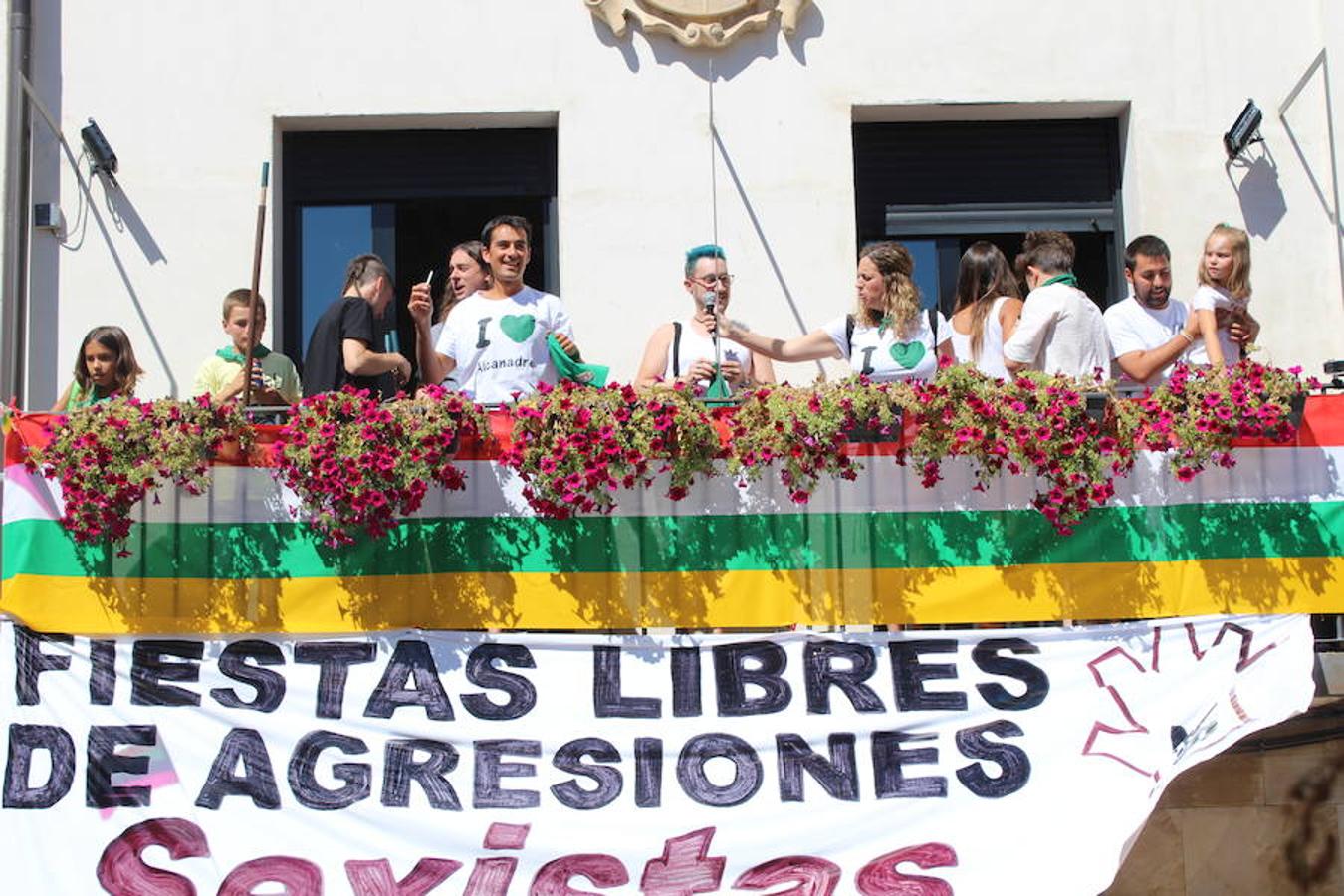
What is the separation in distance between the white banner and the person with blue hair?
154 centimetres

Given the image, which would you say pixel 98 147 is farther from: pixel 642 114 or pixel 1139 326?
pixel 1139 326

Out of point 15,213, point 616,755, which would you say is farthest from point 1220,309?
point 15,213

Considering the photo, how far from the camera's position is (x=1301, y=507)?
26.3 ft

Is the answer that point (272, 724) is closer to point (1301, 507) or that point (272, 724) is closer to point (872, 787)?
point (872, 787)

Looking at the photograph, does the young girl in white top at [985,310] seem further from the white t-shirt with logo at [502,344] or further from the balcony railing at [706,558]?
the white t-shirt with logo at [502,344]

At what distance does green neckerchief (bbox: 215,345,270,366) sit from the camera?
29.1 ft

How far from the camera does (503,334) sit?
858cm

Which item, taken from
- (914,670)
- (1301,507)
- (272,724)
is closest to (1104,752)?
(914,670)

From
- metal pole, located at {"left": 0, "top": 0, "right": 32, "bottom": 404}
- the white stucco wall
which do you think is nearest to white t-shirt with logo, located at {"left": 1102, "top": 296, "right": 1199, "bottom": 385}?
the white stucco wall

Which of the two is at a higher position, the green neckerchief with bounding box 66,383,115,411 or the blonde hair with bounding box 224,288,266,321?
the blonde hair with bounding box 224,288,266,321

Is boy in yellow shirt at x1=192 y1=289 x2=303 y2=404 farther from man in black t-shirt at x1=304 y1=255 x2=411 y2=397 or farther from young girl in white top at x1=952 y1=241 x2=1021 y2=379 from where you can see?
young girl in white top at x1=952 y1=241 x2=1021 y2=379

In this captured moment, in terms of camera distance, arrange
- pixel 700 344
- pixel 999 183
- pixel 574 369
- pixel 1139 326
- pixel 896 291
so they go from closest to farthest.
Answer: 1. pixel 574 369
2. pixel 896 291
3. pixel 700 344
4. pixel 1139 326
5. pixel 999 183

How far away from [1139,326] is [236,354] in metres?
4.62

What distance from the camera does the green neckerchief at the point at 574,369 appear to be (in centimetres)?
827
